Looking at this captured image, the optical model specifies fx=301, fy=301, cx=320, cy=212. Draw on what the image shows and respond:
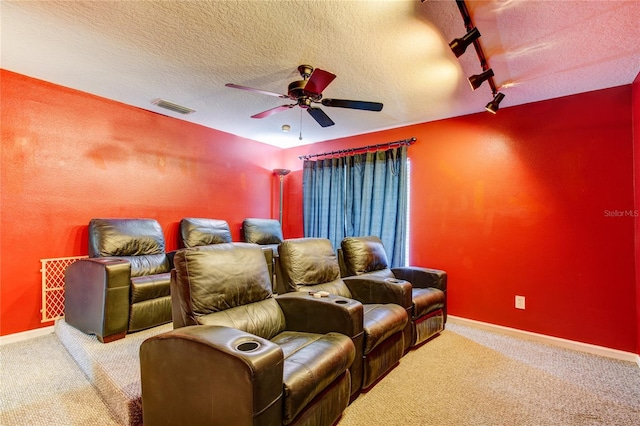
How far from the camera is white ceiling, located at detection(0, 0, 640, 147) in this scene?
6.15 ft

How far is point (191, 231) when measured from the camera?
3754mm

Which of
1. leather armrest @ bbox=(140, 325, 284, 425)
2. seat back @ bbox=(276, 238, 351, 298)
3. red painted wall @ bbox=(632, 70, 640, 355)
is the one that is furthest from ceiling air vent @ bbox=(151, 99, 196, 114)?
red painted wall @ bbox=(632, 70, 640, 355)

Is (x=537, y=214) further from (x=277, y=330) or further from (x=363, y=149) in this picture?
(x=277, y=330)

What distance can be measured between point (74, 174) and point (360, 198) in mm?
3390

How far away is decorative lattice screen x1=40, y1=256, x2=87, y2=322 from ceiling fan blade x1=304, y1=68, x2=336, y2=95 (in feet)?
9.69

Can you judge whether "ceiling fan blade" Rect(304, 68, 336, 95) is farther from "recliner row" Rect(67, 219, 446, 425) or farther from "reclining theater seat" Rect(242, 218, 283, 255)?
"reclining theater seat" Rect(242, 218, 283, 255)

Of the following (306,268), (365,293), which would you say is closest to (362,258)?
(365,293)

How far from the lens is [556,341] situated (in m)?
2.98

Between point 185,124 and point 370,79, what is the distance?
2649mm

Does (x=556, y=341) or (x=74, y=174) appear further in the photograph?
(x=74, y=174)

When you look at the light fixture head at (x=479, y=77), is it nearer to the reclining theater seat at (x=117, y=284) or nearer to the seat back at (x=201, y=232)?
the reclining theater seat at (x=117, y=284)

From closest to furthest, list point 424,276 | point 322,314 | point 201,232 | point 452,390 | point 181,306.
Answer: point 181,306 < point 322,314 < point 452,390 < point 424,276 < point 201,232

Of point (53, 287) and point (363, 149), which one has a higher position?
point (363, 149)

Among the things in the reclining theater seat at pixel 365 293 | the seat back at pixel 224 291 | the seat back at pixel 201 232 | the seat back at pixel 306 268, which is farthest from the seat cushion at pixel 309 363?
the seat back at pixel 201 232
